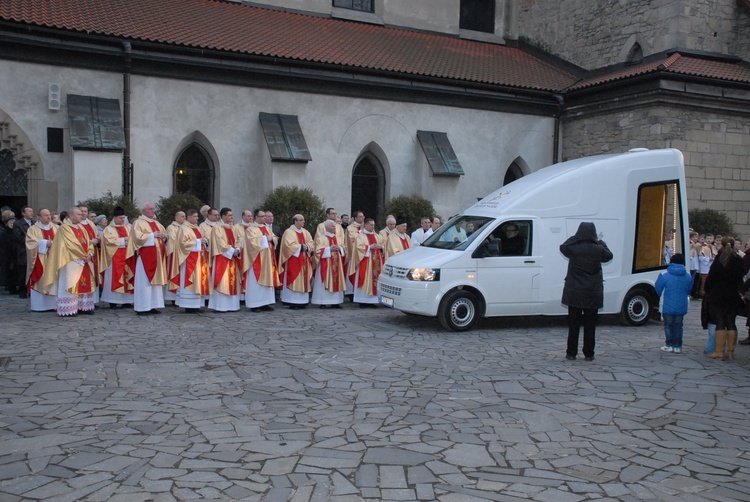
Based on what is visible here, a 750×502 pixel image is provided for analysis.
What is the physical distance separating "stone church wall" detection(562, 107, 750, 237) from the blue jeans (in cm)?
1202

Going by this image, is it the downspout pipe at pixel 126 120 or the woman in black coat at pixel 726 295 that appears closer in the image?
the woman in black coat at pixel 726 295

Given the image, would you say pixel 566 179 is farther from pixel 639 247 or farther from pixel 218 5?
pixel 218 5

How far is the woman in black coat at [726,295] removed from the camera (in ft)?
33.1

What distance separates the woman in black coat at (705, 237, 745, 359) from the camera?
33.1ft

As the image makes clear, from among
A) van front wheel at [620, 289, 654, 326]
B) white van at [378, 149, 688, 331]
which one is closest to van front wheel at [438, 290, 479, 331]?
white van at [378, 149, 688, 331]

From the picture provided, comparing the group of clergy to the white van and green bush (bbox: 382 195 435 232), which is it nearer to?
the white van

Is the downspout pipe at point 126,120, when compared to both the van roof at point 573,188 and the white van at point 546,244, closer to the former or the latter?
the white van at point 546,244

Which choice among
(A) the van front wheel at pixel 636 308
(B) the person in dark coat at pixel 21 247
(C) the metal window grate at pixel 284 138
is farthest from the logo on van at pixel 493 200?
(B) the person in dark coat at pixel 21 247

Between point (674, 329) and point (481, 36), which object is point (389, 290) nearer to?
point (674, 329)

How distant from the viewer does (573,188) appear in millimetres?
12609

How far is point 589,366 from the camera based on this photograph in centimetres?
930

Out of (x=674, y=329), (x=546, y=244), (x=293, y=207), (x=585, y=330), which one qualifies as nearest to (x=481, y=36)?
(x=293, y=207)

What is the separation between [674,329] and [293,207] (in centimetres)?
990

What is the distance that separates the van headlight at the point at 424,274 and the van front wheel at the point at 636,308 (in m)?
3.72
